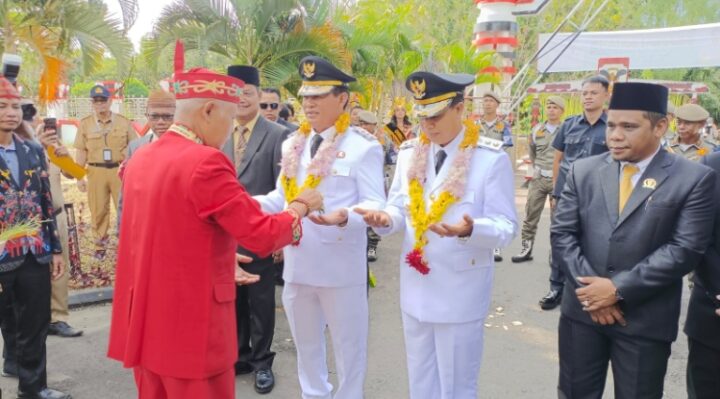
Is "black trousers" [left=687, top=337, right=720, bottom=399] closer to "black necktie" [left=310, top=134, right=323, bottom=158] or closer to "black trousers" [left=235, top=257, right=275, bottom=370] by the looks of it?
"black necktie" [left=310, top=134, right=323, bottom=158]

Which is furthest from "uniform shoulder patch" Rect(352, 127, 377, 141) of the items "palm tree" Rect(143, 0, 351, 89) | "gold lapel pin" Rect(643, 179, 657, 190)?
"palm tree" Rect(143, 0, 351, 89)

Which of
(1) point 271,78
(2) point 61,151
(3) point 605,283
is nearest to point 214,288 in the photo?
(3) point 605,283

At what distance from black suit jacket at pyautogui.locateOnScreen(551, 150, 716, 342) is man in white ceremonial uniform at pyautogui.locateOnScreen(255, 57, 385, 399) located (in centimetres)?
124

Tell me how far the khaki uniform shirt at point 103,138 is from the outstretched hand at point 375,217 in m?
5.77

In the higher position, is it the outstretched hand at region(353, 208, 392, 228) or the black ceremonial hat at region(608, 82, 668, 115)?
the black ceremonial hat at region(608, 82, 668, 115)

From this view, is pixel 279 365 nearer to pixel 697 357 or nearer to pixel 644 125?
pixel 697 357

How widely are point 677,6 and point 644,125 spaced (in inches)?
1628

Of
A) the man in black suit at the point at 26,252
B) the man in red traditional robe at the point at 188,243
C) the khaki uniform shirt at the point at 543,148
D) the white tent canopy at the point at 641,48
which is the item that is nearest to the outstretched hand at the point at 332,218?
the man in red traditional robe at the point at 188,243

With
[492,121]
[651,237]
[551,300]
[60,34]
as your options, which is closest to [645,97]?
[651,237]

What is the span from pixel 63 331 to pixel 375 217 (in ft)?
11.8

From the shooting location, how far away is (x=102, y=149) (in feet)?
25.5

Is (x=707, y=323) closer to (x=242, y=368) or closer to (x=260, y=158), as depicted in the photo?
(x=260, y=158)

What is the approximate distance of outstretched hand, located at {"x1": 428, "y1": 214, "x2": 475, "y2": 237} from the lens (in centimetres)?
276

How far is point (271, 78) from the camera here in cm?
965
